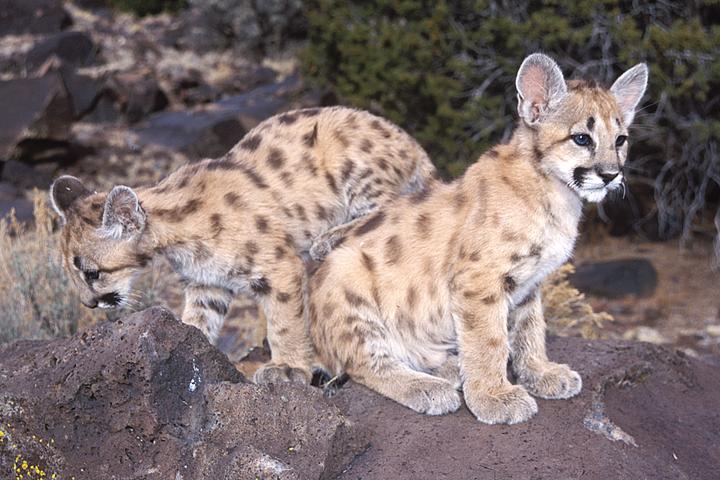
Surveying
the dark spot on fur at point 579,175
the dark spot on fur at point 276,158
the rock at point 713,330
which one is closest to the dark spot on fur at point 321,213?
the dark spot on fur at point 276,158

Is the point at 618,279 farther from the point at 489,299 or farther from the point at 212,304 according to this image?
the point at 489,299

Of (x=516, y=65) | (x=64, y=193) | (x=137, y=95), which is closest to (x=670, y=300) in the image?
(x=516, y=65)

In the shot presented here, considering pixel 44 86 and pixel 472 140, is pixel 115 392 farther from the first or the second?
pixel 44 86

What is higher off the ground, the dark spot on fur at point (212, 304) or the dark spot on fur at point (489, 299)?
the dark spot on fur at point (489, 299)

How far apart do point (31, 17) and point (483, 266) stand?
2117 centimetres

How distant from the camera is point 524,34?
1116cm

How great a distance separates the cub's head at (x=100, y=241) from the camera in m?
5.16

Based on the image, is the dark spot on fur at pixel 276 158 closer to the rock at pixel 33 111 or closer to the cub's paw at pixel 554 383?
the cub's paw at pixel 554 383

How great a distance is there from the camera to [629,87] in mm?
4992

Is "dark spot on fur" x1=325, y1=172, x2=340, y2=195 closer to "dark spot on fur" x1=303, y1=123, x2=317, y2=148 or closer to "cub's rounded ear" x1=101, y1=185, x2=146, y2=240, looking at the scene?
"dark spot on fur" x1=303, y1=123, x2=317, y2=148

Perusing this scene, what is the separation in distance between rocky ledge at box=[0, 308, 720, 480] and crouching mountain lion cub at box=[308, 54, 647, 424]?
32cm

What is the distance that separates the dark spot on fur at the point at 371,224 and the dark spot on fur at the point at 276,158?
35.0 inches

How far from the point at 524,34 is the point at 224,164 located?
6.34 meters

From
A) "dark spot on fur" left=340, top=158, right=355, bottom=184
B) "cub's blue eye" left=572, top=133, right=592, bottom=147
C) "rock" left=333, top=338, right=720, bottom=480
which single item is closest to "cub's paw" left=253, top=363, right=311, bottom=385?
"rock" left=333, top=338, right=720, bottom=480
